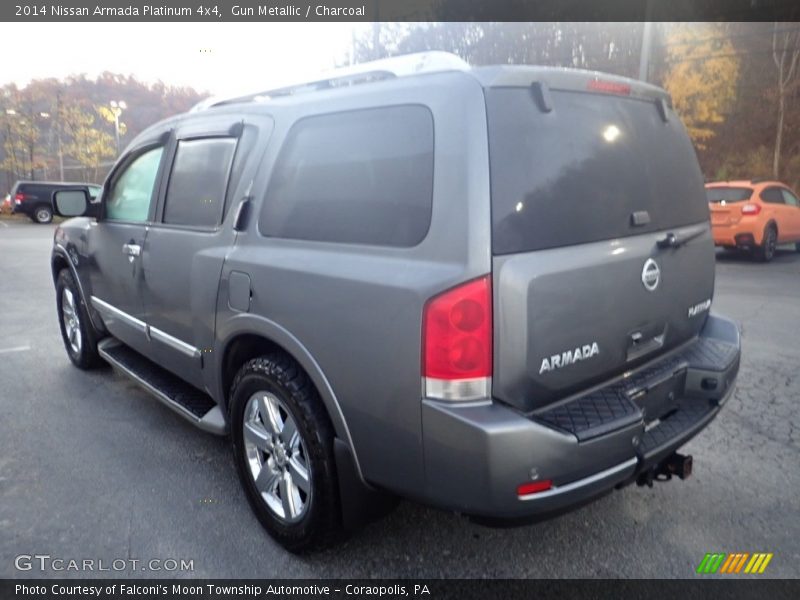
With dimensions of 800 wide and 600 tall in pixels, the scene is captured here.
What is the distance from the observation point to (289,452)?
2.63m

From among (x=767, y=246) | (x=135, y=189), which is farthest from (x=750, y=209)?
(x=135, y=189)

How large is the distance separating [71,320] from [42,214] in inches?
943

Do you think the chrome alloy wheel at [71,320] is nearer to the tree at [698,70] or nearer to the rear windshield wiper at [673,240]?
the rear windshield wiper at [673,240]

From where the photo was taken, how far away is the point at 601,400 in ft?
7.55

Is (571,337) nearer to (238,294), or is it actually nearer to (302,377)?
(302,377)

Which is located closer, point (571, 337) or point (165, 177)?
point (571, 337)

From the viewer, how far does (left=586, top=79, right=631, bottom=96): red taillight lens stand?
245 centimetres

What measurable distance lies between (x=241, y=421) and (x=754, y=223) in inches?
460

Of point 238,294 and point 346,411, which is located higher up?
point 238,294

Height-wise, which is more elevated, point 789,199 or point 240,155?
point 240,155

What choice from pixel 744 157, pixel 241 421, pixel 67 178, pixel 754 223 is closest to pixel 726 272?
pixel 754 223

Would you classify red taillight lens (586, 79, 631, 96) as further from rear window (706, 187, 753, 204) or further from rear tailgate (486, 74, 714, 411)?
rear window (706, 187, 753, 204)

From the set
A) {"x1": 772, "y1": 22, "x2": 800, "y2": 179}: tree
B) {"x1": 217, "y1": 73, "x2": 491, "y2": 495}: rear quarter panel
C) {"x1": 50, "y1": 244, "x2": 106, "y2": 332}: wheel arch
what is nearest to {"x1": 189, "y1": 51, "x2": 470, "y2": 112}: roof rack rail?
{"x1": 217, "y1": 73, "x2": 491, "y2": 495}: rear quarter panel

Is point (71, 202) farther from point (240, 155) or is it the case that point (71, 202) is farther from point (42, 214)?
point (42, 214)
